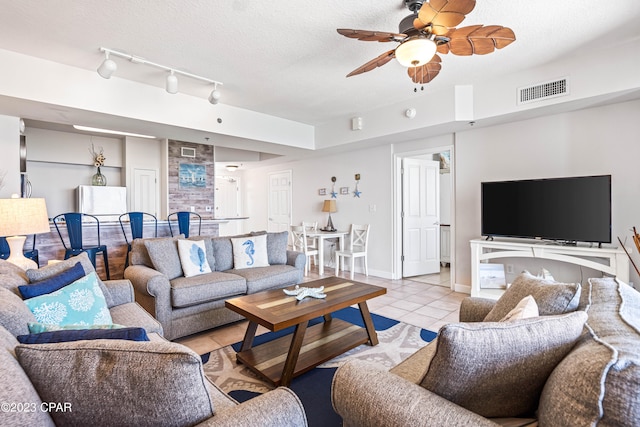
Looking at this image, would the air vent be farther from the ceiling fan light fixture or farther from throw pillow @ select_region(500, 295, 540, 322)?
throw pillow @ select_region(500, 295, 540, 322)

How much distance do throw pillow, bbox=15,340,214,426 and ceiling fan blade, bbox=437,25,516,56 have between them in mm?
2358

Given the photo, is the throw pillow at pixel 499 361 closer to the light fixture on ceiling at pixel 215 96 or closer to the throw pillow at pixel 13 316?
the throw pillow at pixel 13 316

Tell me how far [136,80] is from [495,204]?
4.52 m

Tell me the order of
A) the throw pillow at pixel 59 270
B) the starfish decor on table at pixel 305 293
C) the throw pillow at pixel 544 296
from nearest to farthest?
the throw pillow at pixel 544 296
the throw pillow at pixel 59 270
the starfish decor on table at pixel 305 293

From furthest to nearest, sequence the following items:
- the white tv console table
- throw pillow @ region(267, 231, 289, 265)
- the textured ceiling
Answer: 1. throw pillow @ region(267, 231, 289, 265)
2. the white tv console table
3. the textured ceiling

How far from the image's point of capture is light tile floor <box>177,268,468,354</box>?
9.32 feet

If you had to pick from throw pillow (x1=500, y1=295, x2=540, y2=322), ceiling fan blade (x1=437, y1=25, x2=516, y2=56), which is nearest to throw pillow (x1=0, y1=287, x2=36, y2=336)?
throw pillow (x1=500, y1=295, x2=540, y2=322)

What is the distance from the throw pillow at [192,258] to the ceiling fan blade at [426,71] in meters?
2.65

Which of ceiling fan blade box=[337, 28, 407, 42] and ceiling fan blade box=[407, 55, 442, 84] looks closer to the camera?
ceiling fan blade box=[337, 28, 407, 42]

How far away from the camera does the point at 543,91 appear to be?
328 cm

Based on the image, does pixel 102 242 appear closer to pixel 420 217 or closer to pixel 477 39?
pixel 477 39

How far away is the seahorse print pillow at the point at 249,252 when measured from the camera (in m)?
3.58

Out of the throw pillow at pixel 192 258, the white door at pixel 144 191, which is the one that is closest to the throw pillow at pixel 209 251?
the throw pillow at pixel 192 258

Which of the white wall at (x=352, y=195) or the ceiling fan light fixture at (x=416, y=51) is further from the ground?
the ceiling fan light fixture at (x=416, y=51)
